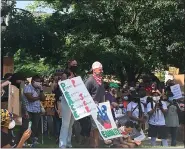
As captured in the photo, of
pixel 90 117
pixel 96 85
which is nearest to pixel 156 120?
pixel 90 117

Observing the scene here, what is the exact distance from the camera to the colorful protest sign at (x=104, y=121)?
8.25m

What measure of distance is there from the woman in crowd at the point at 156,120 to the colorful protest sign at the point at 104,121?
2.38 meters

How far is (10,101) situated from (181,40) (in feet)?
33.6

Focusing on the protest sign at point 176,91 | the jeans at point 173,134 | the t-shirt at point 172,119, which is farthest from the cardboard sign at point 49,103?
the protest sign at point 176,91

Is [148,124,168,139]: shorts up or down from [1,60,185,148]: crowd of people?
down

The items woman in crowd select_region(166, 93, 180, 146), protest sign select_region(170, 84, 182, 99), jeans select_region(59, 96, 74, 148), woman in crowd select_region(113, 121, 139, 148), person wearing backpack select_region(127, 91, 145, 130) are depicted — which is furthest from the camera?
protest sign select_region(170, 84, 182, 99)

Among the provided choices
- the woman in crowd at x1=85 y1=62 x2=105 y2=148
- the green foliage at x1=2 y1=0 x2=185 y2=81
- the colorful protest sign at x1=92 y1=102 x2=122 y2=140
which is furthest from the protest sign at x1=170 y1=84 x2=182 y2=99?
the green foliage at x1=2 y1=0 x2=185 y2=81

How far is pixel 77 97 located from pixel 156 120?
318cm

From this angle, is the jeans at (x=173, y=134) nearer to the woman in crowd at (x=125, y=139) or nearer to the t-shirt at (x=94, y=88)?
the woman in crowd at (x=125, y=139)

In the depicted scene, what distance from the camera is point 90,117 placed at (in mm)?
8633

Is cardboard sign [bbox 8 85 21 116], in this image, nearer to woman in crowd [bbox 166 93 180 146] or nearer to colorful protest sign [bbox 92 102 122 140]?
colorful protest sign [bbox 92 102 122 140]

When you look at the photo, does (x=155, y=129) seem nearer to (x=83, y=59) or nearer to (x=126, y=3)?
(x=83, y=59)

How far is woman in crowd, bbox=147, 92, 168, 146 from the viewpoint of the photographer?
10.6 m

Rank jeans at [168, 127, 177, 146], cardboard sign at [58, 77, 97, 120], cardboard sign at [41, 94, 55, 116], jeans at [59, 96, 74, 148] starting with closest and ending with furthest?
1. cardboard sign at [58, 77, 97, 120]
2. jeans at [59, 96, 74, 148]
3. cardboard sign at [41, 94, 55, 116]
4. jeans at [168, 127, 177, 146]
